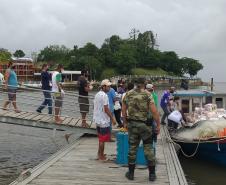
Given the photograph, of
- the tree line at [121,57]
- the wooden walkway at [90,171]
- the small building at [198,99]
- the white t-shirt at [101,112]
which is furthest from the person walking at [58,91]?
the tree line at [121,57]

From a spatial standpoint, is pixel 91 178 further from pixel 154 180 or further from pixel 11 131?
pixel 11 131

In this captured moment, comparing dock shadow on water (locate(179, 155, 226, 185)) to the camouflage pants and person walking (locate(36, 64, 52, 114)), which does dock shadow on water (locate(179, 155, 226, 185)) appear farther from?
person walking (locate(36, 64, 52, 114))

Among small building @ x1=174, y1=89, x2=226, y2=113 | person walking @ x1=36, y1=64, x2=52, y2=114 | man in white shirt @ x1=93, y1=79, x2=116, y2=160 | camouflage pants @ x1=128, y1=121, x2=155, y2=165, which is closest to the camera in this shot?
camouflage pants @ x1=128, y1=121, x2=155, y2=165

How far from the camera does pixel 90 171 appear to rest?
33.3 feet

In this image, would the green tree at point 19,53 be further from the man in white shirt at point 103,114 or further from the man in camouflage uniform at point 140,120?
the man in camouflage uniform at point 140,120

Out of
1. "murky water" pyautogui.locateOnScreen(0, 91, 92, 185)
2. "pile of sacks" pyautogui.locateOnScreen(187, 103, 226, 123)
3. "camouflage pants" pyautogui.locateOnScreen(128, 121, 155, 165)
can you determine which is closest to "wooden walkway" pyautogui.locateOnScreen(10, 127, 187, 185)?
"camouflage pants" pyautogui.locateOnScreen(128, 121, 155, 165)

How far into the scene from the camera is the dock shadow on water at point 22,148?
14.5 meters

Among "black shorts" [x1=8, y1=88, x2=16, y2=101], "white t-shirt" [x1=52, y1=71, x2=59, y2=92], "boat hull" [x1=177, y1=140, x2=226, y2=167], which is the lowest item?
"boat hull" [x1=177, y1=140, x2=226, y2=167]

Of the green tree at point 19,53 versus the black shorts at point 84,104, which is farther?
the green tree at point 19,53

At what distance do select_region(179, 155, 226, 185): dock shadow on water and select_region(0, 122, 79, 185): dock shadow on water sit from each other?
482 centimetres

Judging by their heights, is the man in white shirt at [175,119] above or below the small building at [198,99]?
below

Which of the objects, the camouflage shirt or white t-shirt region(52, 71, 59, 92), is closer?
the camouflage shirt

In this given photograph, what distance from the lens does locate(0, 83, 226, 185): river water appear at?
14.0 metres

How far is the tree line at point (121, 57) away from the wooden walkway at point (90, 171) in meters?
105
